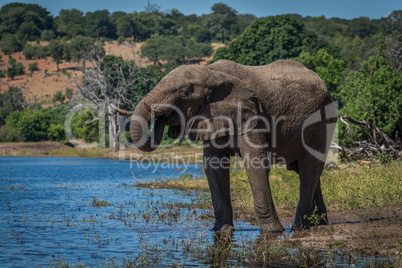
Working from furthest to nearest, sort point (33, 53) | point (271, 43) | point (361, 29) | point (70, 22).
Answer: point (70, 22), point (361, 29), point (33, 53), point (271, 43)

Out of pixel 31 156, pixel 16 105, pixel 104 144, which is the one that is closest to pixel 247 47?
pixel 104 144

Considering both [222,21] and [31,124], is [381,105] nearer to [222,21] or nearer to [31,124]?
[31,124]

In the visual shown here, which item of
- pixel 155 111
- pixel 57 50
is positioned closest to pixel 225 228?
pixel 155 111

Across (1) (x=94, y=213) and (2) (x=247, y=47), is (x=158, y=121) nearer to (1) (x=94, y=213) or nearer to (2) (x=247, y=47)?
(1) (x=94, y=213)

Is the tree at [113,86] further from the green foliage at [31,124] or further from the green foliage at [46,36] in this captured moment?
the green foliage at [46,36]

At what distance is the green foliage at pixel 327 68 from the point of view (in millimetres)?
47281

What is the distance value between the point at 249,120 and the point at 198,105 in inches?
37.4

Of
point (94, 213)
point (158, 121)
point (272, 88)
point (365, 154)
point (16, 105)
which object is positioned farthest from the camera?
point (16, 105)

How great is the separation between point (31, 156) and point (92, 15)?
92192 mm

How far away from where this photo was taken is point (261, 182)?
9.85 metres

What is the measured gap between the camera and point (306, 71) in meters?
10.8

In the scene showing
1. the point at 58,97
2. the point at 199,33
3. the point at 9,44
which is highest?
the point at 199,33

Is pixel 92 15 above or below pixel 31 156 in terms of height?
above

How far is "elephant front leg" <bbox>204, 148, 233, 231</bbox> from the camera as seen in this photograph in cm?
1034
